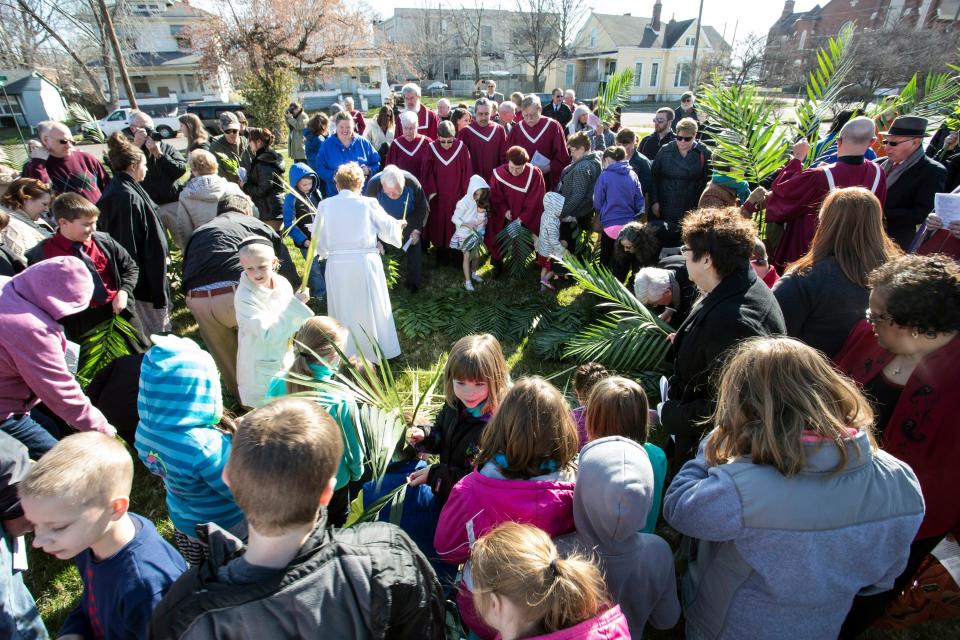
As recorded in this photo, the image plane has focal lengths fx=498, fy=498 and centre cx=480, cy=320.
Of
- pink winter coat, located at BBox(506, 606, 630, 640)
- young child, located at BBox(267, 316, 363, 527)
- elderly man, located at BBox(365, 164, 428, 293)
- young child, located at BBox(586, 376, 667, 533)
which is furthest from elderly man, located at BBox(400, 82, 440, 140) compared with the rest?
pink winter coat, located at BBox(506, 606, 630, 640)

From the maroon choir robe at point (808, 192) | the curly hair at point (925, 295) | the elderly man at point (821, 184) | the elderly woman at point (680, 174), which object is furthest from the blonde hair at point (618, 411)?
the elderly woman at point (680, 174)

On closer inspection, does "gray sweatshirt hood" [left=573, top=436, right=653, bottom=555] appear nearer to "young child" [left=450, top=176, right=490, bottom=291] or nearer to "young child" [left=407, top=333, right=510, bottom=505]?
"young child" [left=407, top=333, right=510, bottom=505]

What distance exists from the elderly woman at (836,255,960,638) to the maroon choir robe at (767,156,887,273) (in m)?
2.07

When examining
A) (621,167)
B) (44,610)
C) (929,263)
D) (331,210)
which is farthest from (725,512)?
(621,167)

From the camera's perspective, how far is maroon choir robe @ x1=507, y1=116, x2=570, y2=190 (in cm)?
764

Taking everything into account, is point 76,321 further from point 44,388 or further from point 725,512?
point 725,512

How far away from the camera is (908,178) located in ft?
14.5

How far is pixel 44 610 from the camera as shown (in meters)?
2.69

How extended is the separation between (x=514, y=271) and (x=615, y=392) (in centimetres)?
417

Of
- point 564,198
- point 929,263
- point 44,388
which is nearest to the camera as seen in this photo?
point 929,263

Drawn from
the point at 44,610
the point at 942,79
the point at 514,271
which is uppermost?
the point at 942,79

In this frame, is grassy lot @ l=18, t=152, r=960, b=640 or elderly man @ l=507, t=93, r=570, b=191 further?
elderly man @ l=507, t=93, r=570, b=191

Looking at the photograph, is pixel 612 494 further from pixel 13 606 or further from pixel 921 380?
pixel 13 606

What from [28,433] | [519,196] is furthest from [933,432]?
[519,196]
